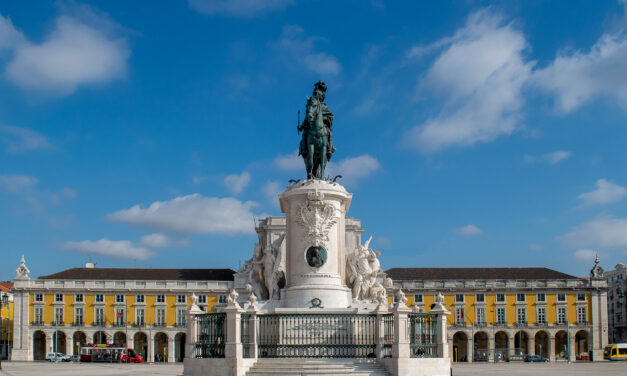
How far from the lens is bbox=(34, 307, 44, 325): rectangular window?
90675mm

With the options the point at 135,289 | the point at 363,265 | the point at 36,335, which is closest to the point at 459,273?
the point at 135,289

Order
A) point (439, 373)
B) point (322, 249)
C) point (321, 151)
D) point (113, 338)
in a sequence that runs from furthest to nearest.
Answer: point (113, 338), point (321, 151), point (322, 249), point (439, 373)

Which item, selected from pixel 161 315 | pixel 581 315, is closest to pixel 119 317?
pixel 161 315

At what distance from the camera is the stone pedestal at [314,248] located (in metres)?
24.3

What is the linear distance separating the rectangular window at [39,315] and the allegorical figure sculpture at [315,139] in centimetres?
7267

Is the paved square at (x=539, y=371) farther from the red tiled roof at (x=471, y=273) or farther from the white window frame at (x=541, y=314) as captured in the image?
the red tiled roof at (x=471, y=273)

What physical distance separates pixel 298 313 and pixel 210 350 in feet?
8.60

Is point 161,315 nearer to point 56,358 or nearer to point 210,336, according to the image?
point 56,358

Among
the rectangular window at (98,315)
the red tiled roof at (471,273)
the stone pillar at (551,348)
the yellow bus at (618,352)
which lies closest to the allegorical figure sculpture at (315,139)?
the yellow bus at (618,352)

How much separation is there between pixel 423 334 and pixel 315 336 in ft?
9.72

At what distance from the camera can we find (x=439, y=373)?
833 inches

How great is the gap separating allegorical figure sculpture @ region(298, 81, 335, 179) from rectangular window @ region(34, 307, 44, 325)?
2861 inches

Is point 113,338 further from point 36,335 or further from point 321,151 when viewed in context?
point 321,151

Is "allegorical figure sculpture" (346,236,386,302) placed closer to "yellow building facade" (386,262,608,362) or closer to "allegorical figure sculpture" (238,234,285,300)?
"allegorical figure sculpture" (238,234,285,300)
